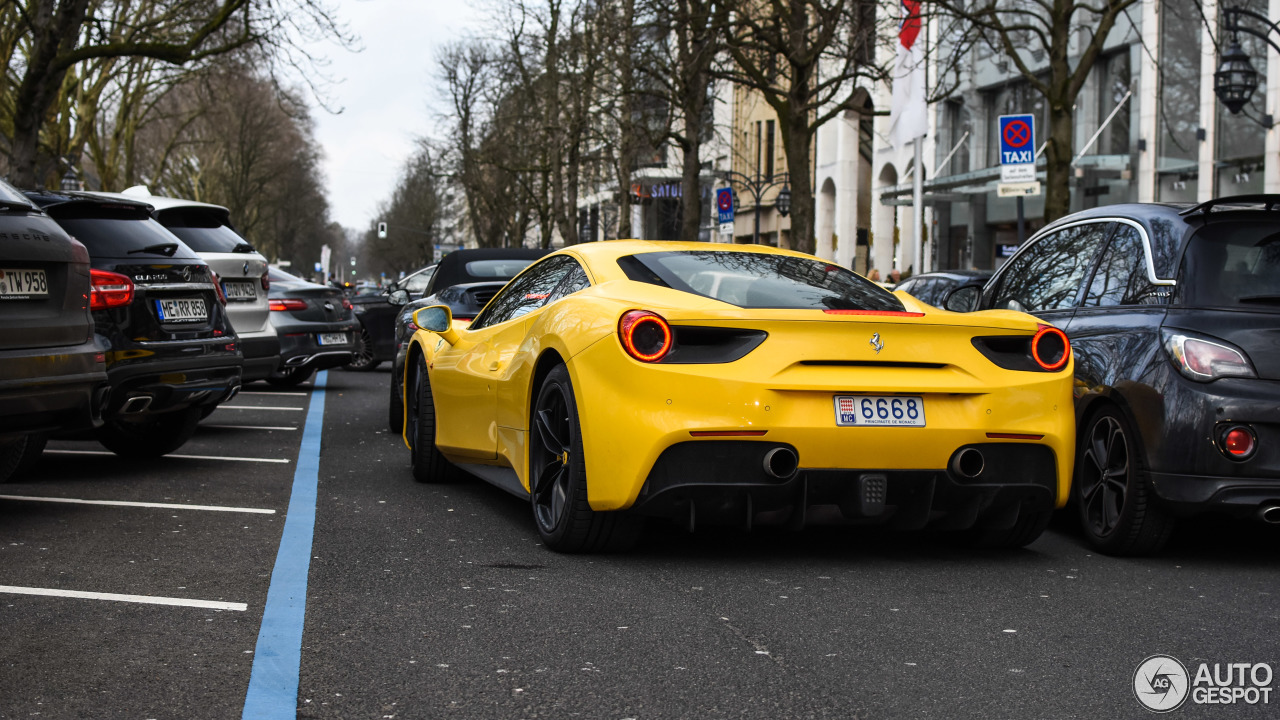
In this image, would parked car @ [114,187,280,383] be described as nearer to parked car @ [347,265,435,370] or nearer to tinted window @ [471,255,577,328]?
tinted window @ [471,255,577,328]

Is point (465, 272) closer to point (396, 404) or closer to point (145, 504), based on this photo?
point (396, 404)

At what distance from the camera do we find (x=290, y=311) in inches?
595

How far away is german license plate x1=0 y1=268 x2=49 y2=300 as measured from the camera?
6355 mm

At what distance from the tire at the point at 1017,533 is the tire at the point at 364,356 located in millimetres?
13933

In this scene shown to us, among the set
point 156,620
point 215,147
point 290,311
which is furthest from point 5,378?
point 215,147

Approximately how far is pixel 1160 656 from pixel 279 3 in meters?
23.8

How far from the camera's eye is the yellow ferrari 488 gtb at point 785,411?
5.42 m

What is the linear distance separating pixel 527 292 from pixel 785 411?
2.19 metres

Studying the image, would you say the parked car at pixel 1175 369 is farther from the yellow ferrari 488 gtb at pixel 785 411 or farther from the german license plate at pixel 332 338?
the german license plate at pixel 332 338

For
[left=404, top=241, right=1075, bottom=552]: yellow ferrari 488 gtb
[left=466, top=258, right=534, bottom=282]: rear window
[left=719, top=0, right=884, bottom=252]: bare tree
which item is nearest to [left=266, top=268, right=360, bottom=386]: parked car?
[left=466, top=258, right=534, bottom=282]: rear window

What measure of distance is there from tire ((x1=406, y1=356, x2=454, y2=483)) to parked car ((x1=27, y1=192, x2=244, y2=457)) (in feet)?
4.60

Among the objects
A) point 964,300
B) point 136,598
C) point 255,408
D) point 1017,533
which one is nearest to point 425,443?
point 136,598

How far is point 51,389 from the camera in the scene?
646cm

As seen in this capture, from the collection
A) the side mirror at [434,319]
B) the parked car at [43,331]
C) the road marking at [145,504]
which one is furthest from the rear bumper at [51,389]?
the side mirror at [434,319]
